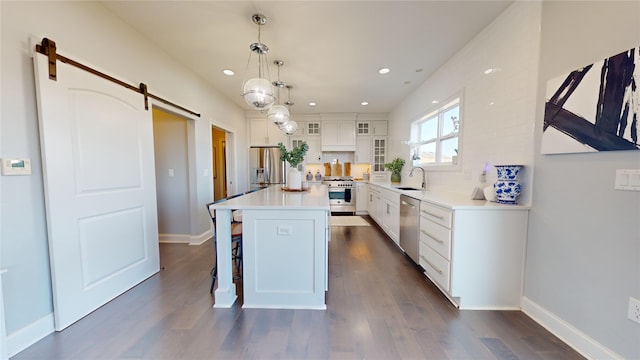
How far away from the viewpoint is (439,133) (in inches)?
130

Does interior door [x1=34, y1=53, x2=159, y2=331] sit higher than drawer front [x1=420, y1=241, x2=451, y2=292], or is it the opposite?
interior door [x1=34, y1=53, x2=159, y2=331]

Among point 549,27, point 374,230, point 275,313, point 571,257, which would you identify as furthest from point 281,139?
point 571,257

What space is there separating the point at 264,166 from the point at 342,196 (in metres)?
2.07

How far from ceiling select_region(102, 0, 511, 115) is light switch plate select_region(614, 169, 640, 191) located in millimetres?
1660

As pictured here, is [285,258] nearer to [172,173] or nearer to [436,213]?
[436,213]

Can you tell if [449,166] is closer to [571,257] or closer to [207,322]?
[571,257]

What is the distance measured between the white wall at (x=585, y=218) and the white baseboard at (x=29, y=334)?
144 inches

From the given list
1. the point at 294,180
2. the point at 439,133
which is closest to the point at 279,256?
the point at 294,180

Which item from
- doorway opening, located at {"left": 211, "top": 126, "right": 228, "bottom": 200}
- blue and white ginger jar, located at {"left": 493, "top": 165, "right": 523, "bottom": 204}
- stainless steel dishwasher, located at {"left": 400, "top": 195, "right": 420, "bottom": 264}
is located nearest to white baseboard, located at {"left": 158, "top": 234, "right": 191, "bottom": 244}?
doorway opening, located at {"left": 211, "top": 126, "right": 228, "bottom": 200}

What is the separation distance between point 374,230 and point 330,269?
186cm

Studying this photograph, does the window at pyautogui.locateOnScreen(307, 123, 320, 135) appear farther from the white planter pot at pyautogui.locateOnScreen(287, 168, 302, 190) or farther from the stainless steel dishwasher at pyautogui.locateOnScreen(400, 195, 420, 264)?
the stainless steel dishwasher at pyautogui.locateOnScreen(400, 195, 420, 264)

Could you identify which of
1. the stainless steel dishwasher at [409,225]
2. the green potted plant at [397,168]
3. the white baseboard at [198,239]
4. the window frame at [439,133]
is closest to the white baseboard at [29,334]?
the white baseboard at [198,239]

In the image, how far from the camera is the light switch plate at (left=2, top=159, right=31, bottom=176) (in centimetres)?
134

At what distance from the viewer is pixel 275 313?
1.82 m
